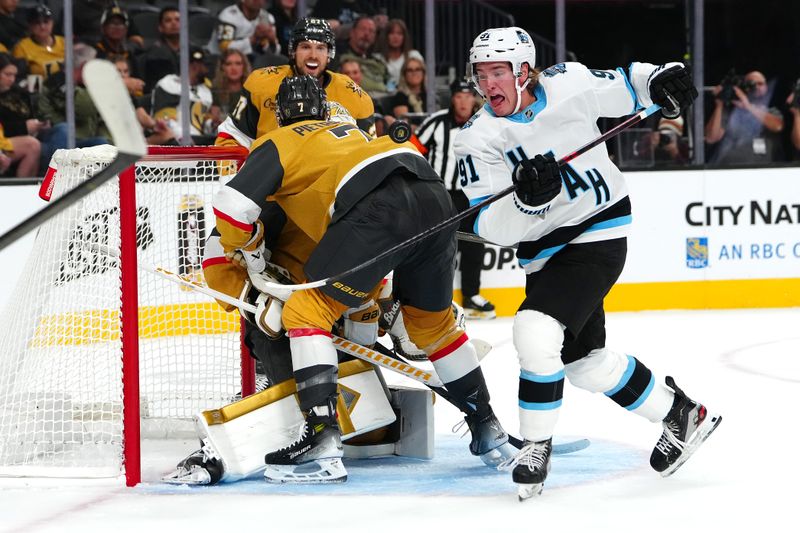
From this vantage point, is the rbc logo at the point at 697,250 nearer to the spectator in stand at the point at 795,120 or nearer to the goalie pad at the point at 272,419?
the spectator in stand at the point at 795,120

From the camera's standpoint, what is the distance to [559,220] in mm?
2896

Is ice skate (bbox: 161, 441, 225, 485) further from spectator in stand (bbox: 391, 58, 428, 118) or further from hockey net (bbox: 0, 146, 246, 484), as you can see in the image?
spectator in stand (bbox: 391, 58, 428, 118)

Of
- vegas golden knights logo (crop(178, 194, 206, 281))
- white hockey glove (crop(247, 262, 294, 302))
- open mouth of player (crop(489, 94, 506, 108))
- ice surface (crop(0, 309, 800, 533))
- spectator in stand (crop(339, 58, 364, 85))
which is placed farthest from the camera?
spectator in stand (crop(339, 58, 364, 85))

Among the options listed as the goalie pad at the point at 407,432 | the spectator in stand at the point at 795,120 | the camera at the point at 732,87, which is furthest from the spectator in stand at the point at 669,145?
the goalie pad at the point at 407,432

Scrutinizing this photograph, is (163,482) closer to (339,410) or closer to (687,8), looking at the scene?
(339,410)

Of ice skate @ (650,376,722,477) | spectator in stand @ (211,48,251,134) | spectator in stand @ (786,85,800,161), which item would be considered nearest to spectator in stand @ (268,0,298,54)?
spectator in stand @ (211,48,251,134)

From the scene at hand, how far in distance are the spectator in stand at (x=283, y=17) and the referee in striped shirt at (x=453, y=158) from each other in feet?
3.18

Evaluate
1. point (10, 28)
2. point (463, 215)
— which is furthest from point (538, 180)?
point (10, 28)

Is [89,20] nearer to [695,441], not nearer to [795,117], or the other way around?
[795,117]

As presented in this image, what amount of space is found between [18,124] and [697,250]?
344 cm

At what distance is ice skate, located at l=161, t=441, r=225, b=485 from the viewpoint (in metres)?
2.98

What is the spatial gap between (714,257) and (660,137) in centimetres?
70

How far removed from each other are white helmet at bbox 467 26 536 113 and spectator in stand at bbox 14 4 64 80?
12.3ft

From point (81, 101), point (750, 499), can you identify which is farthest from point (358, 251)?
point (81, 101)
